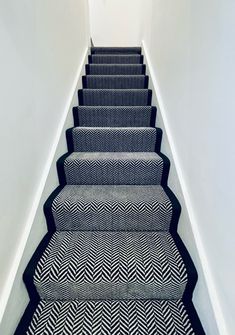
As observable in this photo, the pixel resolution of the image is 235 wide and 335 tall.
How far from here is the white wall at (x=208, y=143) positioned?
2.35 ft

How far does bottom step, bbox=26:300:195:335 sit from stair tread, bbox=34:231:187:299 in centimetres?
3

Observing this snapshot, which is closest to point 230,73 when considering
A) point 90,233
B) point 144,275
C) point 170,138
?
point 170,138

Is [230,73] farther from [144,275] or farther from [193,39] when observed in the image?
[144,275]

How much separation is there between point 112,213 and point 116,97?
123 cm

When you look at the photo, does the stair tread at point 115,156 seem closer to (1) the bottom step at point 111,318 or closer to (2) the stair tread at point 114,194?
(2) the stair tread at point 114,194

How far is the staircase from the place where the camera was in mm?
876

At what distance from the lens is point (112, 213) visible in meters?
1.16

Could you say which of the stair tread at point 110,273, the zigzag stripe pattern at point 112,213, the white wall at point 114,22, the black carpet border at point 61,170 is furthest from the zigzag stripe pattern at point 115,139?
the white wall at point 114,22

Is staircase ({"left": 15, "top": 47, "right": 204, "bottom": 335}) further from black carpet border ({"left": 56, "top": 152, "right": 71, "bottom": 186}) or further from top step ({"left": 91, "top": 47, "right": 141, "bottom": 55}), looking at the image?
top step ({"left": 91, "top": 47, "right": 141, "bottom": 55})

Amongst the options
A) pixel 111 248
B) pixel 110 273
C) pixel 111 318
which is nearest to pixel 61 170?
pixel 111 248

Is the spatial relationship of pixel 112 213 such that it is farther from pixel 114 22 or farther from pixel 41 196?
pixel 114 22

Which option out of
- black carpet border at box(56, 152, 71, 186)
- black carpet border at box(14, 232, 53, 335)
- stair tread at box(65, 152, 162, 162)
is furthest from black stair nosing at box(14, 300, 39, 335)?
stair tread at box(65, 152, 162, 162)

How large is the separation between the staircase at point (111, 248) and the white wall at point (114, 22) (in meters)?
2.36

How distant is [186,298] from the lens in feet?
3.15
